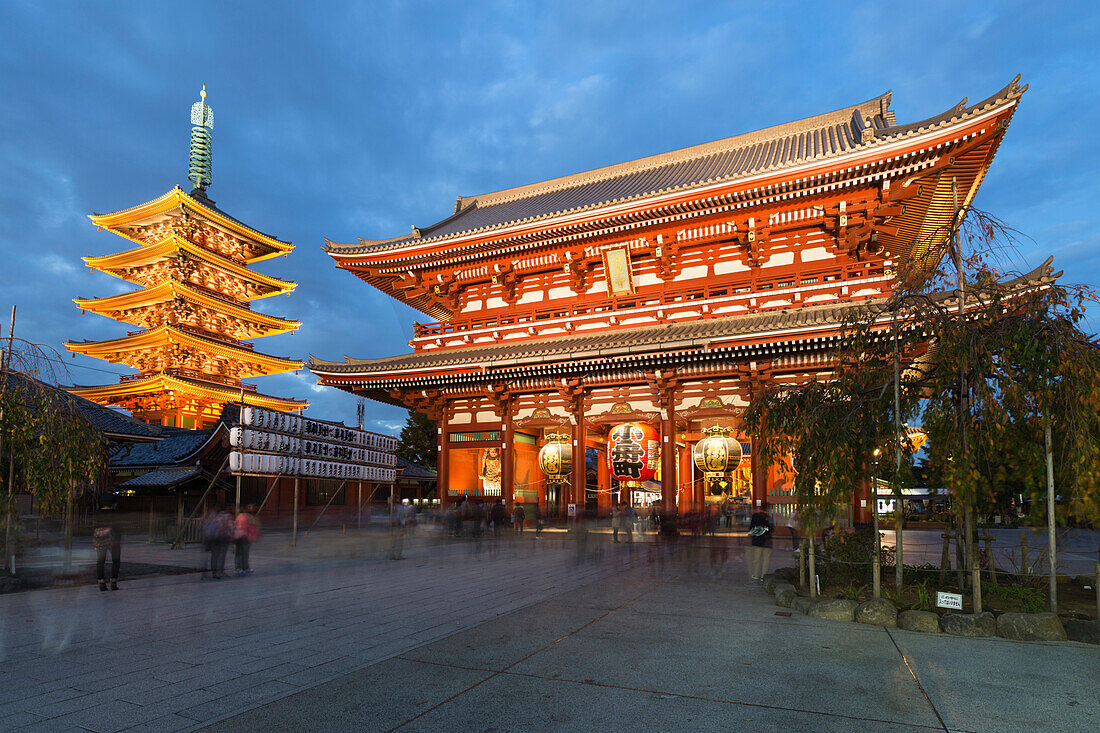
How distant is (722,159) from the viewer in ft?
88.5

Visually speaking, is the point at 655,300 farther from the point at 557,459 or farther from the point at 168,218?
the point at 168,218

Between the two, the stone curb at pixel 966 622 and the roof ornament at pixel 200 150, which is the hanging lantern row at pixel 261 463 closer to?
the stone curb at pixel 966 622

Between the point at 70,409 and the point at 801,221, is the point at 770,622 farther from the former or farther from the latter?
the point at 801,221

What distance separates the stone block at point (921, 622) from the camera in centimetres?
804

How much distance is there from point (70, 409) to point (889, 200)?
2168cm

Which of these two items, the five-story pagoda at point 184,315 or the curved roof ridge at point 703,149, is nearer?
the curved roof ridge at point 703,149

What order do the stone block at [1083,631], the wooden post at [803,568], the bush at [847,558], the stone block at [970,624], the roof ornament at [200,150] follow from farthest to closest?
the roof ornament at [200,150], the bush at [847,558], the wooden post at [803,568], the stone block at [970,624], the stone block at [1083,631]

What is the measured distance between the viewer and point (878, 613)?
848 cm

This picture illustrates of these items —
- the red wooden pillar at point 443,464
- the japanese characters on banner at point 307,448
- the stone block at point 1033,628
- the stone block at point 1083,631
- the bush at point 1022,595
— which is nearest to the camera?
the stone block at point 1083,631

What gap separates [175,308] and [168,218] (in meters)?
6.28

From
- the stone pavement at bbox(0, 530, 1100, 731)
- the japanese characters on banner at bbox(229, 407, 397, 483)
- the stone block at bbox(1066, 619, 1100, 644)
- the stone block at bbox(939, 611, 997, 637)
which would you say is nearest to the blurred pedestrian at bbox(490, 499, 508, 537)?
the japanese characters on banner at bbox(229, 407, 397, 483)

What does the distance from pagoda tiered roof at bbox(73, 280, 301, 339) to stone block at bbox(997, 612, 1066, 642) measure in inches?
1787

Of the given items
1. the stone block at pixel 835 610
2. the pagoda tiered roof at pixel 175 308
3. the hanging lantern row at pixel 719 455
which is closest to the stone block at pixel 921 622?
the stone block at pixel 835 610

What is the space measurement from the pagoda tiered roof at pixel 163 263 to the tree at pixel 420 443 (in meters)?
16.0
